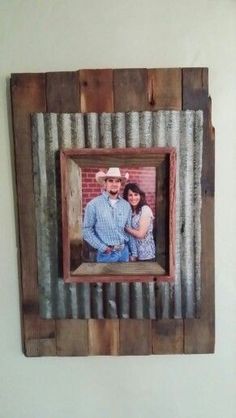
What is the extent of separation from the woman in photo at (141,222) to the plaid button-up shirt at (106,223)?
0.01m

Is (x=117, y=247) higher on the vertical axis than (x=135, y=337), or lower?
higher

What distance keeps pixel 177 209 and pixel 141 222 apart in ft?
0.32

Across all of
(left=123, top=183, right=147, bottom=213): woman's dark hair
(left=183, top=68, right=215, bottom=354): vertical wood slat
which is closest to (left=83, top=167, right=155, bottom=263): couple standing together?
(left=123, top=183, right=147, bottom=213): woman's dark hair

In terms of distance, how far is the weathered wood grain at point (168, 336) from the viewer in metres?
0.90

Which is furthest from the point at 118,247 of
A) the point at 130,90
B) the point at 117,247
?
the point at 130,90

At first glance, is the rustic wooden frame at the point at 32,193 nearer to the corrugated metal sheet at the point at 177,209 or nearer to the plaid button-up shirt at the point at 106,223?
the corrugated metal sheet at the point at 177,209

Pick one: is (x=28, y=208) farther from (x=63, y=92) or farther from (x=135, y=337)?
(x=135, y=337)

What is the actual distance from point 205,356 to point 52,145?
0.71 metres

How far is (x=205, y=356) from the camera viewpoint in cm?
93

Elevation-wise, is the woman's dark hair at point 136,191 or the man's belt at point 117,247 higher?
the woman's dark hair at point 136,191

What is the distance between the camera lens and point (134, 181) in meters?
0.85

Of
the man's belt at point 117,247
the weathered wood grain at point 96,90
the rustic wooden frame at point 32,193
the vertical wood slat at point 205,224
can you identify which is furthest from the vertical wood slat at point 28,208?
the vertical wood slat at point 205,224
